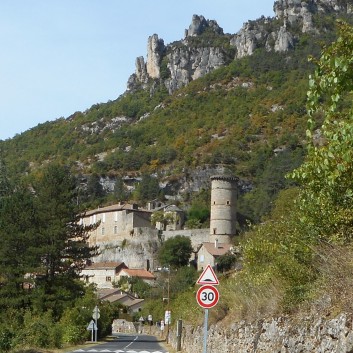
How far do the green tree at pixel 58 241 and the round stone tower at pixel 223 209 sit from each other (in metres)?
58.3

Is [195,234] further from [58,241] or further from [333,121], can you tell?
[333,121]

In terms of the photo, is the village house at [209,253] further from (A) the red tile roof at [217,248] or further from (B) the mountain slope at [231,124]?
(B) the mountain slope at [231,124]

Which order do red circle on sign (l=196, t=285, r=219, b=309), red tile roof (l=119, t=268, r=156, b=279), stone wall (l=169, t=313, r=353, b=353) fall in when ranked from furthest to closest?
red tile roof (l=119, t=268, r=156, b=279) < red circle on sign (l=196, t=285, r=219, b=309) < stone wall (l=169, t=313, r=353, b=353)

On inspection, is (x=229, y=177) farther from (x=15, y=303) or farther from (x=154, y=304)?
(x=15, y=303)

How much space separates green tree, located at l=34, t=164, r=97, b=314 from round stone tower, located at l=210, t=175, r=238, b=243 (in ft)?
191

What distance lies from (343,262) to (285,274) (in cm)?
491

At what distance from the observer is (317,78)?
848 centimetres

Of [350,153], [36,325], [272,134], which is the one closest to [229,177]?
[272,134]

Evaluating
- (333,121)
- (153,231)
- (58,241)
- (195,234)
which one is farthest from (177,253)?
(333,121)

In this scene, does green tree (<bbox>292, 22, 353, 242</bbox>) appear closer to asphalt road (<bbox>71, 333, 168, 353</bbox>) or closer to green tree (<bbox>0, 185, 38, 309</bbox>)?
asphalt road (<bbox>71, 333, 168, 353</bbox>)

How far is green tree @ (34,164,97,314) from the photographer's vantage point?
153 ft

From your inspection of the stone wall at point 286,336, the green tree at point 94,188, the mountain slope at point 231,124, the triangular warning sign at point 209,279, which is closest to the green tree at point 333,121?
the stone wall at point 286,336

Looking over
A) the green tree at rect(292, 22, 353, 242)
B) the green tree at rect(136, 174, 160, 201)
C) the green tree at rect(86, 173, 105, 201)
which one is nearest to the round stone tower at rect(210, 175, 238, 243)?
the green tree at rect(136, 174, 160, 201)

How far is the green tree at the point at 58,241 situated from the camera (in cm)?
4669
